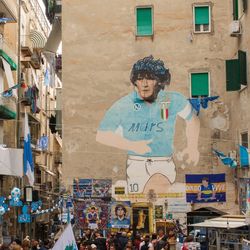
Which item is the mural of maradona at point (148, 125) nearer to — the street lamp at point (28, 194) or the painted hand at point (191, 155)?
the painted hand at point (191, 155)

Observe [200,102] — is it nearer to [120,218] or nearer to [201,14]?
[201,14]

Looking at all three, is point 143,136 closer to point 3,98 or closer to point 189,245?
point 3,98

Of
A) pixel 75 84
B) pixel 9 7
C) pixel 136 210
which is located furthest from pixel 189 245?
pixel 9 7

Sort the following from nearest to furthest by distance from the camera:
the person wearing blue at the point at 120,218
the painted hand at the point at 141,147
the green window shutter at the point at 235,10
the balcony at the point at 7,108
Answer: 1. the green window shutter at the point at 235,10
2. the person wearing blue at the point at 120,218
3. the painted hand at the point at 141,147
4. the balcony at the point at 7,108

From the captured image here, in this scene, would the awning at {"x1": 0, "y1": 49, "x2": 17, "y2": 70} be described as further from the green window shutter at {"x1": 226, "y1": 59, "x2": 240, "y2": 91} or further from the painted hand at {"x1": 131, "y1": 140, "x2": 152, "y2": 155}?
the green window shutter at {"x1": 226, "y1": 59, "x2": 240, "y2": 91}

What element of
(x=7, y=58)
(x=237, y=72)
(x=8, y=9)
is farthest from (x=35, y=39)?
(x=237, y=72)

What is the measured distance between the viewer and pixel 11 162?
2908cm

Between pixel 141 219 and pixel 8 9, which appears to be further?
pixel 8 9

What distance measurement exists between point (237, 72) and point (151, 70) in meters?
5.49

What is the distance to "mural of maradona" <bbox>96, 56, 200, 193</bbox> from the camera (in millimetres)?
29594

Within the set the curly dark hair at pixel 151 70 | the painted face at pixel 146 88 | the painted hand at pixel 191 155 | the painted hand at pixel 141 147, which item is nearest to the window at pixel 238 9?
the curly dark hair at pixel 151 70

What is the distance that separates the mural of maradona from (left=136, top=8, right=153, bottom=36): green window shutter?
1.22 m

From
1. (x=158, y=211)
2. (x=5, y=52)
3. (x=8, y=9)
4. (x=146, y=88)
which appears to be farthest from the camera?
(x=8, y=9)

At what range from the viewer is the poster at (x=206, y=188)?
29.2 metres
